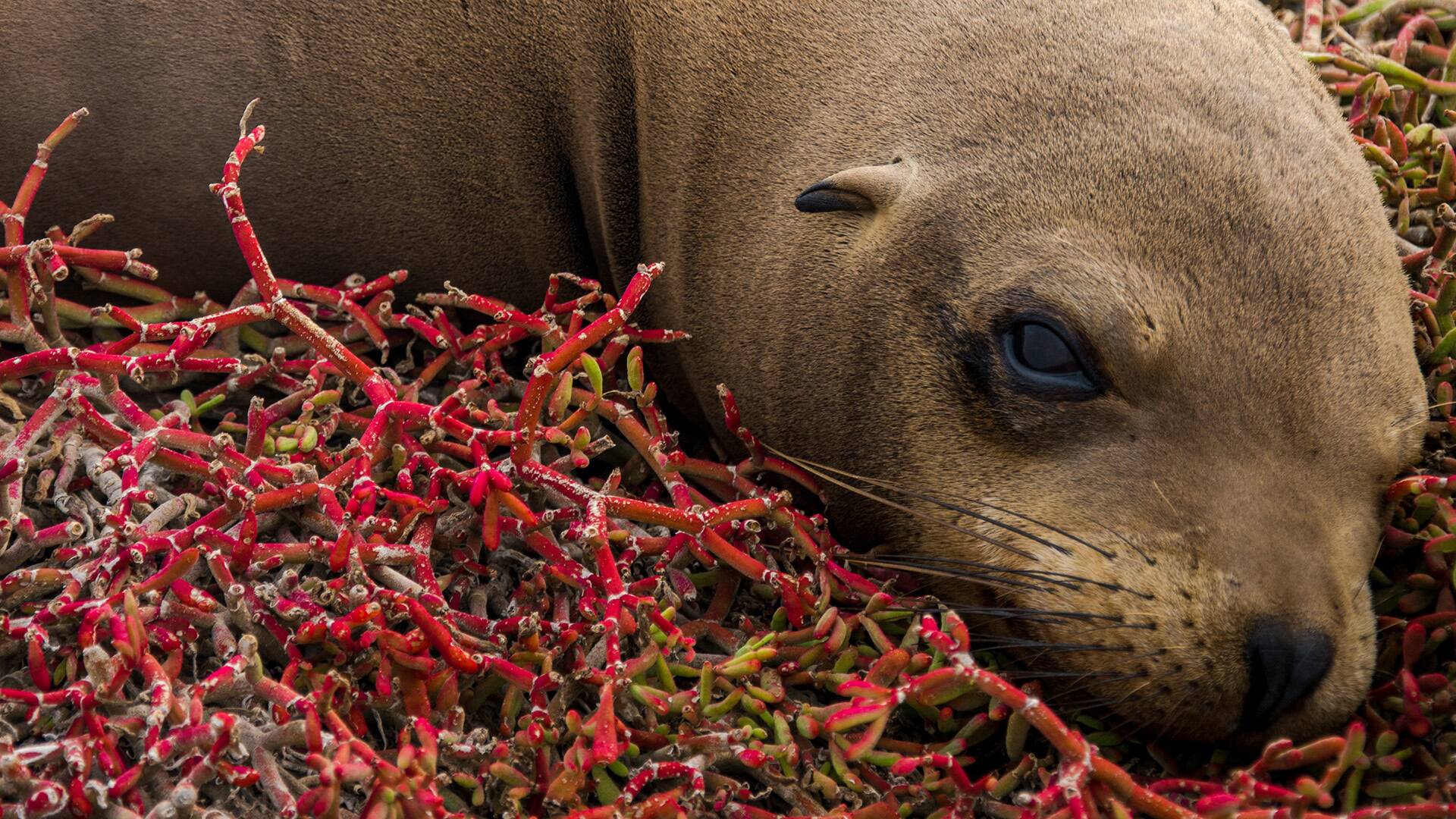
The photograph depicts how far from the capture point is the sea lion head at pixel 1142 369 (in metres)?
2.58

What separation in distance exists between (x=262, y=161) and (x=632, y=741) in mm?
2085

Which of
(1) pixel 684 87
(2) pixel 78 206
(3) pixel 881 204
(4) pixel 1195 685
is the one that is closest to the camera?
(4) pixel 1195 685

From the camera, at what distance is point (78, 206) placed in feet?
12.4

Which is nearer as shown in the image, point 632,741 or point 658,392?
point 632,741

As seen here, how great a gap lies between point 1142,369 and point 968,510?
1.59 feet

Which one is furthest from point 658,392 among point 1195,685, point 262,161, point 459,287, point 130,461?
point 1195,685

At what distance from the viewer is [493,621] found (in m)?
2.83

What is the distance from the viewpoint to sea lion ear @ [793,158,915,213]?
3068 millimetres

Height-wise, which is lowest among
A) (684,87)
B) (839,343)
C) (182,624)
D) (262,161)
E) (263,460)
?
(182,624)

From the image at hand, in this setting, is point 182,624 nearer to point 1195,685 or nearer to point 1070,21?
point 1195,685

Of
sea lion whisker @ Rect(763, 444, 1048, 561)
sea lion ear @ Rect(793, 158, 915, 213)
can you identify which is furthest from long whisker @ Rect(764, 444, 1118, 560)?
sea lion ear @ Rect(793, 158, 915, 213)

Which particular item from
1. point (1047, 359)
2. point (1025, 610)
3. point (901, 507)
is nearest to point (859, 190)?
point (1047, 359)

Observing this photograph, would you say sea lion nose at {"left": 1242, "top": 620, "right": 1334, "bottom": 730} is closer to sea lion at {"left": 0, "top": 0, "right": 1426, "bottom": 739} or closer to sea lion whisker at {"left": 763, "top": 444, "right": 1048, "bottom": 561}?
sea lion at {"left": 0, "top": 0, "right": 1426, "bottom": 739}

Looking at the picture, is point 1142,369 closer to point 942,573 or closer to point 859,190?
point 942,573
